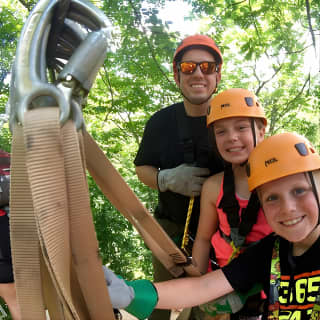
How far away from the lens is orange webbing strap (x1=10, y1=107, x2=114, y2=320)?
0.65 metres

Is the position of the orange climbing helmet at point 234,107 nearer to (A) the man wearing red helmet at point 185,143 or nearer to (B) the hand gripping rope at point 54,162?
(A) the man wearing red helmet at point 185,143

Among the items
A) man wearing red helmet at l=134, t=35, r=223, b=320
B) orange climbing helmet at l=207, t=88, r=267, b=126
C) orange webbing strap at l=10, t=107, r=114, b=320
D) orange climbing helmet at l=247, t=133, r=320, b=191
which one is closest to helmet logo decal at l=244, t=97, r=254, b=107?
orange climbing helmet at l=207, t=88, r=267, b=126

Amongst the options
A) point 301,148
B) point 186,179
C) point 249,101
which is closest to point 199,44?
point 249,101

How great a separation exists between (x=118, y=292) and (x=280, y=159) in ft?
3.04

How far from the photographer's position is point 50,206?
665 millimetres

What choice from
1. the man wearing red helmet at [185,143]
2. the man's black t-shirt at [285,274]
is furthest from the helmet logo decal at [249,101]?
the man's black t-shirt at [285,274]

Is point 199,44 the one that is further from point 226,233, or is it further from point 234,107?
point 226,233

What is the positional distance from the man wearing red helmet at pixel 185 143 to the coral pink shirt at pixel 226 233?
376 mm

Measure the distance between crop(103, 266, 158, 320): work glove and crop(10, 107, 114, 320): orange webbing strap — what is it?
38 centimetres

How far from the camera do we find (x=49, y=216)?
66cm

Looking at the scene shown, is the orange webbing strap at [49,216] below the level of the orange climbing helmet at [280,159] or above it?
below

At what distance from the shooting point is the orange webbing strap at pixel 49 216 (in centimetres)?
65

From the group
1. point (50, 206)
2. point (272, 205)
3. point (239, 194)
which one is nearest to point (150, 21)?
point (239, 194)

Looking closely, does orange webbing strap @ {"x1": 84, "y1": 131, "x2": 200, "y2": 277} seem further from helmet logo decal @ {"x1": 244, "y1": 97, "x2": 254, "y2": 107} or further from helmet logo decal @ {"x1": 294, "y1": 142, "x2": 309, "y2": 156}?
helmet logo decal @ {"x1": 244, "y1": 97, "x2": 254, "y2": 107}
